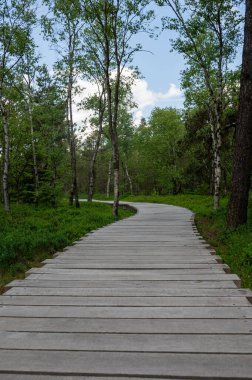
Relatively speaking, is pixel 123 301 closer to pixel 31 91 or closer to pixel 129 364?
pixel 129 364

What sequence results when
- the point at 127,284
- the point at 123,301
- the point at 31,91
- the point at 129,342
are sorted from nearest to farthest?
the point at 129,342 < the point at 123,301 < the point at 127,284 < the point at 31,91

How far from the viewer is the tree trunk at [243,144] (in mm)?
10500

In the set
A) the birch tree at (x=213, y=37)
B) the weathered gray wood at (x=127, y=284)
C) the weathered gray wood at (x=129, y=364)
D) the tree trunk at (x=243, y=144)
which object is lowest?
the weathered gray wood at (x=127, y=284)

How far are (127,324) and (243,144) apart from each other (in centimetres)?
899

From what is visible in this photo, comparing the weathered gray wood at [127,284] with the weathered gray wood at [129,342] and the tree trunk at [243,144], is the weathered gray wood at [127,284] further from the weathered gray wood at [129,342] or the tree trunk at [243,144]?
the tree trunk at [243,144]

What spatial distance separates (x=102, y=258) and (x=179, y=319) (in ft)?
10.6

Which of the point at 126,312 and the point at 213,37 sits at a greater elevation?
the point at 213,37

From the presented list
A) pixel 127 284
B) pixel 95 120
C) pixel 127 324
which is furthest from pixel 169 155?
pixel 127 324

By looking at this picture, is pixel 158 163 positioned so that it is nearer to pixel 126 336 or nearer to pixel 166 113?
pixel 166 113

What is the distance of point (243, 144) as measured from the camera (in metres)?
10.8

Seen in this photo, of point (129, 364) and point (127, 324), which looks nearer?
point (129, 364)

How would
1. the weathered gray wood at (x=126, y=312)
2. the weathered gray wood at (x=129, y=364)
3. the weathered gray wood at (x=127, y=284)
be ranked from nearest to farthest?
the weathered gray wood at (x=129, y=364), the weathered gray wood at (x=126, y=312), the weathered gray wood at (x=127, y=284)

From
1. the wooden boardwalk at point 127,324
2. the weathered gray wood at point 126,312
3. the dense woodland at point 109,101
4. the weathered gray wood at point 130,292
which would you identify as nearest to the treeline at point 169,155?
the dense woodland at point 109,101

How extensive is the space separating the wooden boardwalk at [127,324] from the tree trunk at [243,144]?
591 cm
